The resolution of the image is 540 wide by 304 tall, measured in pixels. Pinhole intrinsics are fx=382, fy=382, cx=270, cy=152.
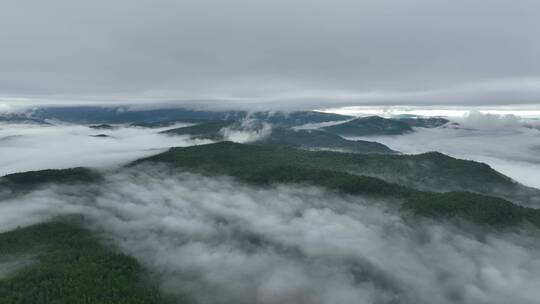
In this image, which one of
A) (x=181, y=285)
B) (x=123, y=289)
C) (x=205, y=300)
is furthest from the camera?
(x=181, y=285)

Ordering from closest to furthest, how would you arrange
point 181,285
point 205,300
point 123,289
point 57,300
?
point 57,300 < point 123,289 < point 205,300 < point 181,285

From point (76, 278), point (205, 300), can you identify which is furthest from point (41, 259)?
point (205, 300)

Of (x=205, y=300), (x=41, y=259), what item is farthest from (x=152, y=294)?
(x=41, y=259)

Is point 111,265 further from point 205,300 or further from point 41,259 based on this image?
point 205,300

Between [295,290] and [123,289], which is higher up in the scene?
[123,289]

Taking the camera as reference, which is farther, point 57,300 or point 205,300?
point 205,300

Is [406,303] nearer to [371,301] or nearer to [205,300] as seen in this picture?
[371,301]

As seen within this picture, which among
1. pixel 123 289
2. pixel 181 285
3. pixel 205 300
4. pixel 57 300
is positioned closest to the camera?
pixel 57 300

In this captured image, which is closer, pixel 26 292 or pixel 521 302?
pixel 26 292

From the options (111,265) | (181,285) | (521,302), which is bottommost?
(521,302)
